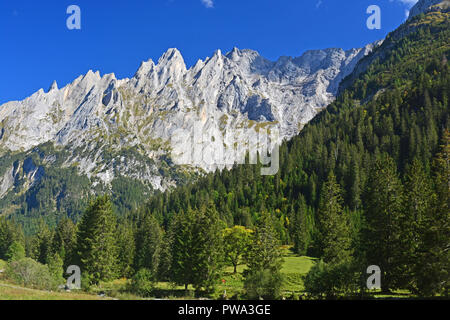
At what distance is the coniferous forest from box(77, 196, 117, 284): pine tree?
0.68 feet

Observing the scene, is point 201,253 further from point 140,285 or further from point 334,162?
point 334,162

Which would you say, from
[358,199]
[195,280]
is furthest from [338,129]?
[195,280]

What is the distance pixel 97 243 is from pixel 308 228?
64371mm

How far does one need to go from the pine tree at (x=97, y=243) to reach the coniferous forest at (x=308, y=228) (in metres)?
0.21

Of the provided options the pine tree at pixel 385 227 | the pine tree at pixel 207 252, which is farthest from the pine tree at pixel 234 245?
the pine tree at pixel 385 227

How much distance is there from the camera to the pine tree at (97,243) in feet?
177

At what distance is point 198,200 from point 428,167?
3285 inches

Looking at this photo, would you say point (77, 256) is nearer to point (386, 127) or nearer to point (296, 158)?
point (296, 158)

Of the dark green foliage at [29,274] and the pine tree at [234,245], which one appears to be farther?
the pine tree at [234,245]

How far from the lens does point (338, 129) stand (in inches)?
5832

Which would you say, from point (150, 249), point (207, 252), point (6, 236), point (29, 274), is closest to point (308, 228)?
point (150, 249)

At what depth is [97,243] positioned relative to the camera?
54.7 metres

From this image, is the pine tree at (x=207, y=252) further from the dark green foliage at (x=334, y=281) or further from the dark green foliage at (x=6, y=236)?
the dark green foliage at (x=6, y=236)
